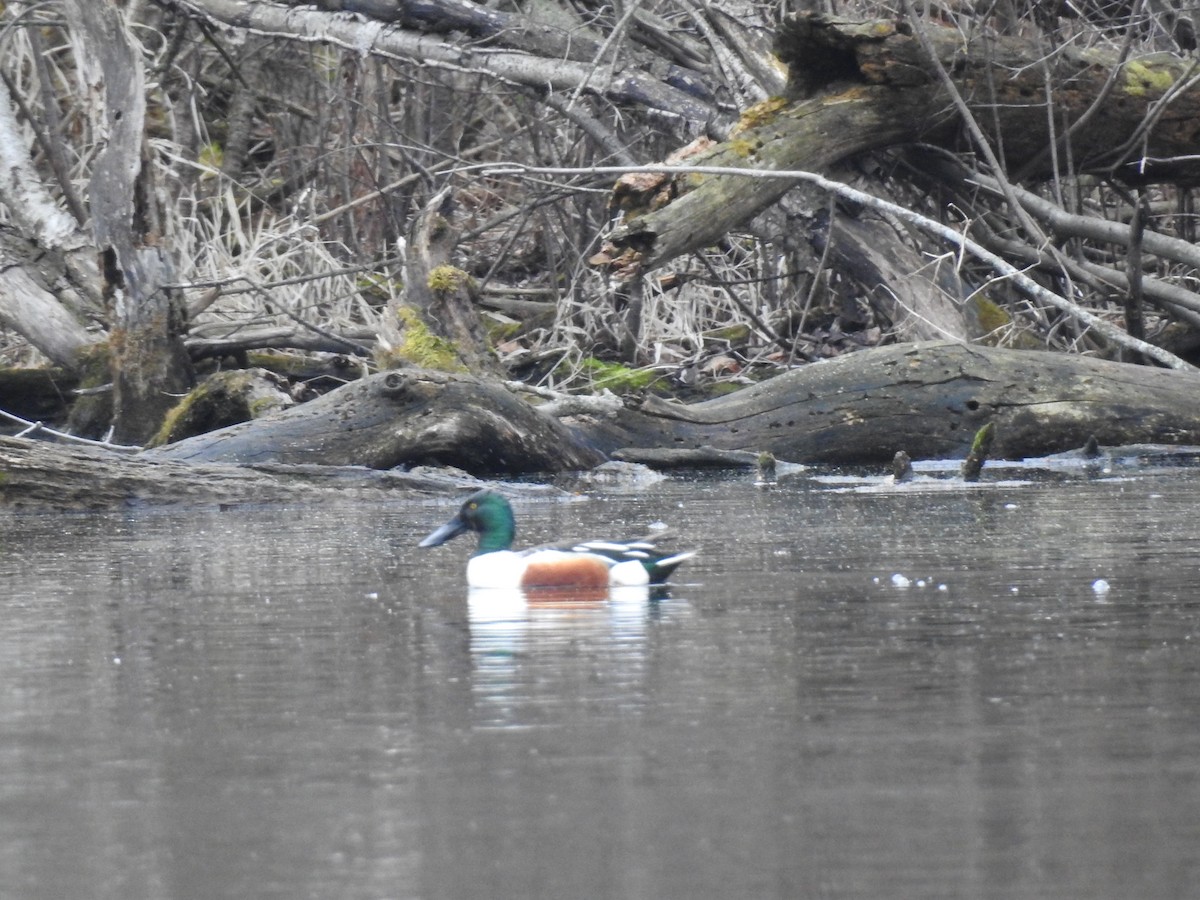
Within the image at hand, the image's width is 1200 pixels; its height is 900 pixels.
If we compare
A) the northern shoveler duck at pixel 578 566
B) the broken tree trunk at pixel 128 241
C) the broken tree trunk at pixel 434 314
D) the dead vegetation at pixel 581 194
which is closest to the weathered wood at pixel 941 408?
the dead vegetation at pixel 581 194

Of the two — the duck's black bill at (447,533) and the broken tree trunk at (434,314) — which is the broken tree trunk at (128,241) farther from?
the duck's black bill at (447,533)

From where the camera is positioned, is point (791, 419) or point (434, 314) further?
point (434, 314)

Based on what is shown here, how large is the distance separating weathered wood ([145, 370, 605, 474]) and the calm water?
3242mm

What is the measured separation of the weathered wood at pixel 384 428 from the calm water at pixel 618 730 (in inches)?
128

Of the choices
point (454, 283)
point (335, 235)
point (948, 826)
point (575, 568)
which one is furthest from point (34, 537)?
point (335, 235)

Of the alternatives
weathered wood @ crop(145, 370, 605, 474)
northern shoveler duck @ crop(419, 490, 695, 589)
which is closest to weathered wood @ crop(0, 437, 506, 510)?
weathered wood @ crop(145, 370, 605, 474)

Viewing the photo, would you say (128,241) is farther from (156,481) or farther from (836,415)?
(836,415)

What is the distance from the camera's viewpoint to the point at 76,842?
3.14 m

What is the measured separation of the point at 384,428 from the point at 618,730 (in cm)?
674

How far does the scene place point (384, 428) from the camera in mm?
10477

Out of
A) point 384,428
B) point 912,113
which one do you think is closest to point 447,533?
point 384,428

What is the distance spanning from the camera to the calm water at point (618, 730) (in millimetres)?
2930

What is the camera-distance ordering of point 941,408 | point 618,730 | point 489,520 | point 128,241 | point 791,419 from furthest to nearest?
point 128,241
point 791,419
point 941,408
point 489,520
point 618,730

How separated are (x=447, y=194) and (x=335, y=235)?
466cm
